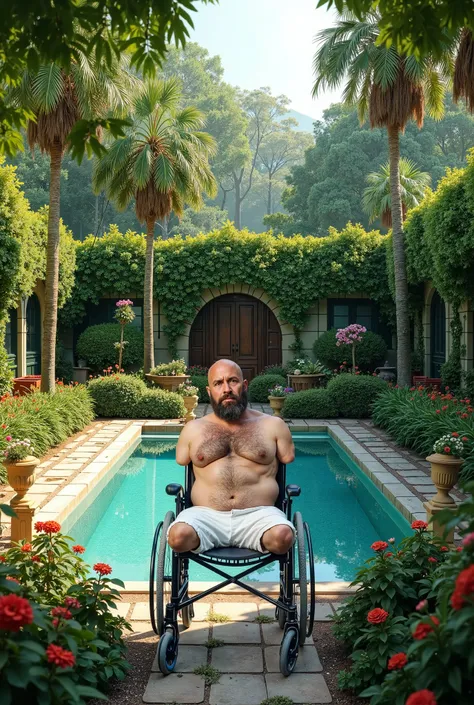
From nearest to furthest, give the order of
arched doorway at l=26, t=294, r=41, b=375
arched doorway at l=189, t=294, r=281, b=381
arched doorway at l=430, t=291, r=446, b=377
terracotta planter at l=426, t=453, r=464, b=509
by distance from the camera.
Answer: terracotta planter at l=426, t=453, r=464, b=509, arched doorway at l=430, t=291, r=446, b=377, arched doorway at l=26, t=294, r=41, b=375, arched doorway at l=189, t=294, r=281, b=381

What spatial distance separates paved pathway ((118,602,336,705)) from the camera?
9.97 ft

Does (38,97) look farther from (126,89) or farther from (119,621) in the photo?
(119,621)

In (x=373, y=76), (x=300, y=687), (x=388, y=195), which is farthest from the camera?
(x=388, y=195)

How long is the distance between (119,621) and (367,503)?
16.1 ft

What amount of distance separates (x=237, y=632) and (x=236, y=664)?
0.40m

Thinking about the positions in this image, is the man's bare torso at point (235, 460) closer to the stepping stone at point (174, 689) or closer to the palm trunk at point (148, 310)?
the stepping stone at point (174, 689)

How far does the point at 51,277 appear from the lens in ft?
35.8

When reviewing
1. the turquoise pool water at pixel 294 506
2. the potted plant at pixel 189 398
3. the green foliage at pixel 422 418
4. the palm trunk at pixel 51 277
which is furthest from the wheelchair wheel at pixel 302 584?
the potted plant at pixel 189 398

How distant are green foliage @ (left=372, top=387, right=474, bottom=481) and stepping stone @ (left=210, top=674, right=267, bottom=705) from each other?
4.17m

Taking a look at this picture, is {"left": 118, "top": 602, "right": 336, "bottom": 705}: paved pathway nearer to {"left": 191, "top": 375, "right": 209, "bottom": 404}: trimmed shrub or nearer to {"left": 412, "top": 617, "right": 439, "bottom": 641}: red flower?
{"left": 412, "top": 617, "right": 439, "bottom": 641}: red flower

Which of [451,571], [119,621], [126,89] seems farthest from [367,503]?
[126,89]

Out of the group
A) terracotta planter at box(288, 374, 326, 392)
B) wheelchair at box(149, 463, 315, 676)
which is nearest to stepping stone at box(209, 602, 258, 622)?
wheelchair at box(149, 463, 315, 676)

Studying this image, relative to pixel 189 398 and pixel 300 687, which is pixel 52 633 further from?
pixel 189 398

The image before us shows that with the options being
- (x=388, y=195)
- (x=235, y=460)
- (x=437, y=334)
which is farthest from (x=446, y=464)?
(x=388, y=195)
